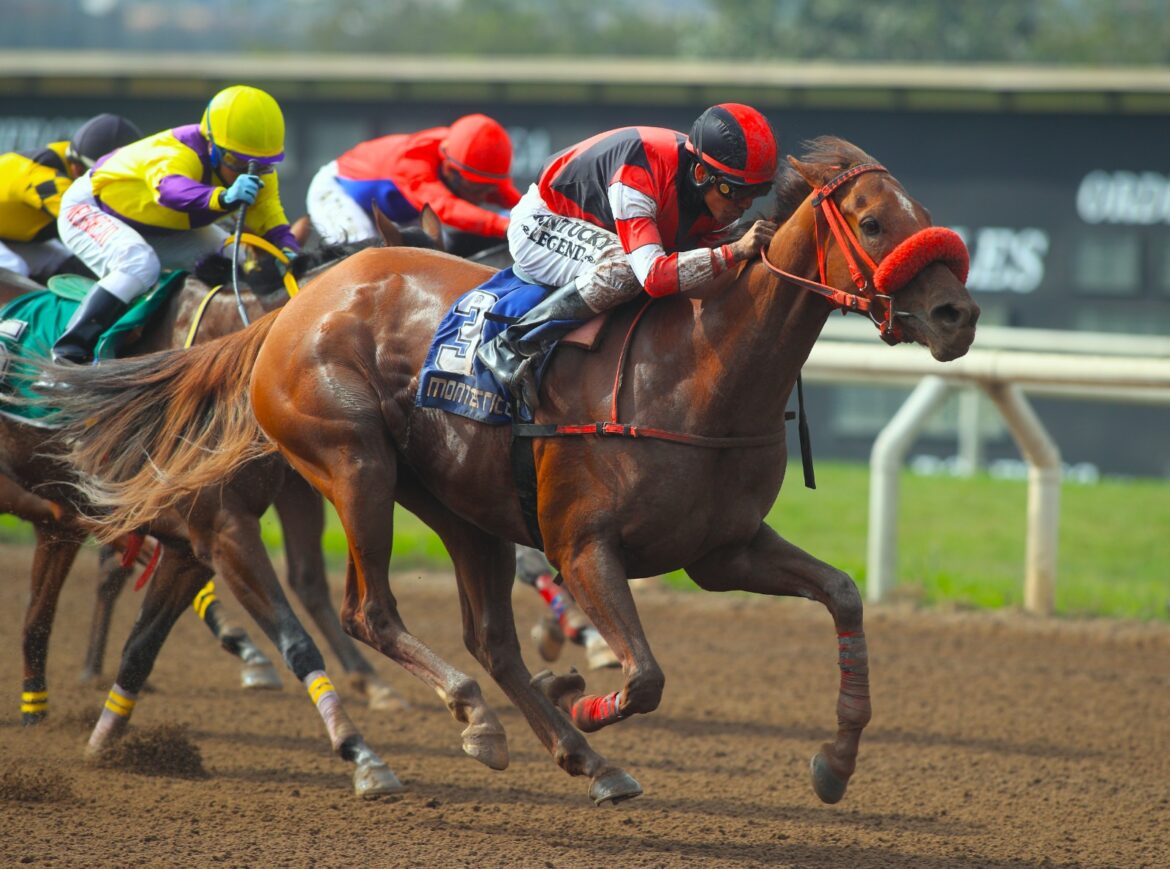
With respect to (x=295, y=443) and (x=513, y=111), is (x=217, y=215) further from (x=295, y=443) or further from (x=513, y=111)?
(x=513, y=111)

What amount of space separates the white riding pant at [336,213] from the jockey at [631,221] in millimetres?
2316

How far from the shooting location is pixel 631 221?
14.0ft

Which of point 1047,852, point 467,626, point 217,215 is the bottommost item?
point 1047,852

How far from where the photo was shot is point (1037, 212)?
12.6 metres

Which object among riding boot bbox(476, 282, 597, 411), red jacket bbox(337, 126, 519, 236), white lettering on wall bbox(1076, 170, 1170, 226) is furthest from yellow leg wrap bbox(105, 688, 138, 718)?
white lettering on wall bbox(1076, 170, 1170, 226)

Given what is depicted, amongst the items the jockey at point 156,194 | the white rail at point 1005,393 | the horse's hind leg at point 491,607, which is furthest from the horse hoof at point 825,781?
the white rail at point 1005,393

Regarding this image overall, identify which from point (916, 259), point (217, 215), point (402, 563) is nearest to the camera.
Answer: point (916, 259)

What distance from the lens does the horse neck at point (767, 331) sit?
13.6 feet

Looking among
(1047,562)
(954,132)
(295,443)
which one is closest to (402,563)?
(1047,562)

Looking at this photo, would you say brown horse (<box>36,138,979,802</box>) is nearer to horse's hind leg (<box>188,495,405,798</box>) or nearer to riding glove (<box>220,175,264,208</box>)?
horse's hind leg (<box>188,495,405,798</box>)

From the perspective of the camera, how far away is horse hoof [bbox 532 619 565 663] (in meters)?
6.62

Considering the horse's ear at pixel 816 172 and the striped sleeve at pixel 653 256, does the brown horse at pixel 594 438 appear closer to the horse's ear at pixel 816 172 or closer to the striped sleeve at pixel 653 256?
the horse's ear at pixel 816 172

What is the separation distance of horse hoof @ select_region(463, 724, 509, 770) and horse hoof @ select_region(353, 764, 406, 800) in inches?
15.9

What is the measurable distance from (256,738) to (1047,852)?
2879 millimetres
